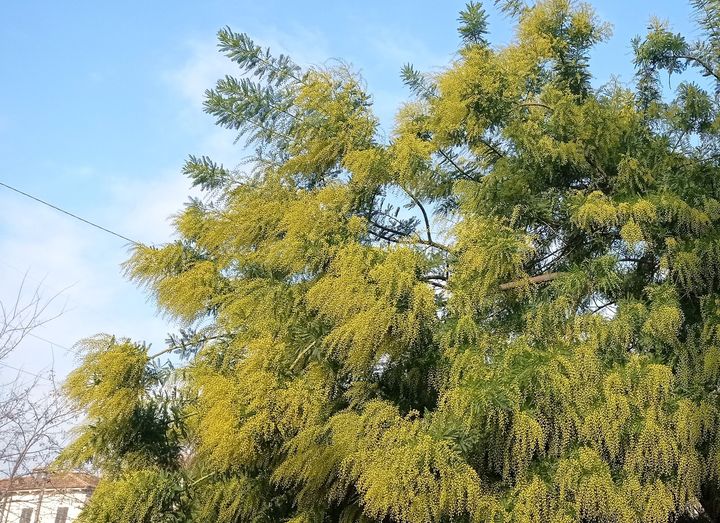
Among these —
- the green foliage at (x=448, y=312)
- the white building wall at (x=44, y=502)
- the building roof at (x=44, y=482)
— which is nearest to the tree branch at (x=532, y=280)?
the green foliage at (x=448, y=312)

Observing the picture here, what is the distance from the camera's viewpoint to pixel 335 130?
5.13 m

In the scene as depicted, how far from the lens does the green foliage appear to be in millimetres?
3613

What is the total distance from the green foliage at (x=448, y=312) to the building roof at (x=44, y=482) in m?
1.22

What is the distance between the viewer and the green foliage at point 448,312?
11.9ft

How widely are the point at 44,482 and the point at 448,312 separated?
195 inches

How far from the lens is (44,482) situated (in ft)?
24.5

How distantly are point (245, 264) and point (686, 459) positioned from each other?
2.82 m

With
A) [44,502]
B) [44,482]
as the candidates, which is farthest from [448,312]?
[44,502]

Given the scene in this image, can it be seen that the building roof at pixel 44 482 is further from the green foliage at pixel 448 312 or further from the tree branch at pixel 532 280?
the tree branch at pixel 532 280

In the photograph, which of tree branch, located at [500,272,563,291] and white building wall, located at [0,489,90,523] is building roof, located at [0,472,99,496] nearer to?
white building wall, located at [0,489,90,523]

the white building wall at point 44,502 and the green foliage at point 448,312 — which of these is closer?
the green foliage at point 448,312

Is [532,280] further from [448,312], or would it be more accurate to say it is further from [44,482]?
[44,482]

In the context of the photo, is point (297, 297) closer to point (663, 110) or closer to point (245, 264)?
point (245, 264)

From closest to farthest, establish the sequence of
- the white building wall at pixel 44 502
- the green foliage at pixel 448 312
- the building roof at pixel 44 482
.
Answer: the green foliage at pixel 448 312 → the building roof at pixel 44 482 → the white building wall at pixel 44 502
